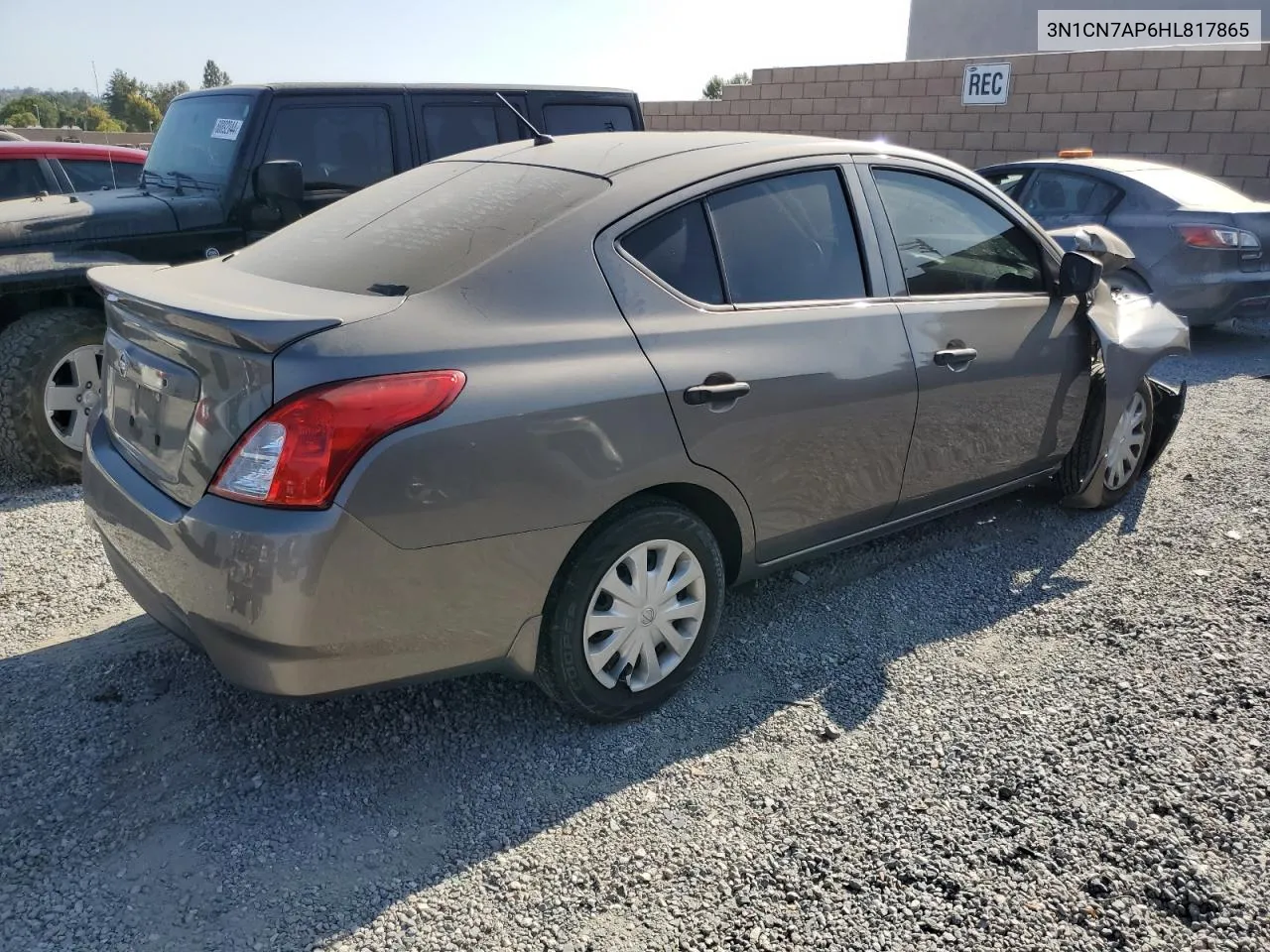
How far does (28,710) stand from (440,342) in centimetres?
183

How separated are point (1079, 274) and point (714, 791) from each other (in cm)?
262

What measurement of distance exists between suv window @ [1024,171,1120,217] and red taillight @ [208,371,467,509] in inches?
313

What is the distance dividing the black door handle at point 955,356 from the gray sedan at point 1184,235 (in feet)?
17.6

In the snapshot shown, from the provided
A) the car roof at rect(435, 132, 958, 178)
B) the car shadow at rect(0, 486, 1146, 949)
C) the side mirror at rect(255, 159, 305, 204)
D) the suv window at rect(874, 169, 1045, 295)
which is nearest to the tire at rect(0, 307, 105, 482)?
the side mirror at rect(255, 159, 305, 204)

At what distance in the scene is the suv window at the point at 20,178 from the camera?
709 cm

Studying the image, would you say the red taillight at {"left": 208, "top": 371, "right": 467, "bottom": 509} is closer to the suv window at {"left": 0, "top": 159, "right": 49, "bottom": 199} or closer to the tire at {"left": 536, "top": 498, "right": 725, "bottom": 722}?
the tire at {"left": 536, "top": 498, "right": 725, "bottom": 722}

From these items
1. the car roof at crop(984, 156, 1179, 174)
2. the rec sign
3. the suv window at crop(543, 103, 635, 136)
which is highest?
the rec sign

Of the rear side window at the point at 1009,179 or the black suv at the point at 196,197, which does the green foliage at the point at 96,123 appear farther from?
the rear side window at the point at 1009,179

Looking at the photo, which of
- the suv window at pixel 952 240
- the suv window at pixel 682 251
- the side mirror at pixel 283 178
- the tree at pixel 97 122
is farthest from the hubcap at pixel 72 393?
the tree at pixel 97 122

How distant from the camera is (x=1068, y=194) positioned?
8711mm

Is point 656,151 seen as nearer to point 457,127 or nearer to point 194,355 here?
point 194,355

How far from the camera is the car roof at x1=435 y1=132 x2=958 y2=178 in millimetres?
3121

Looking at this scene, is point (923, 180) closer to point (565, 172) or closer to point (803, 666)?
point (565, 172)

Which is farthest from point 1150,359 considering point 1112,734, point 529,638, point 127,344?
point 127,344
